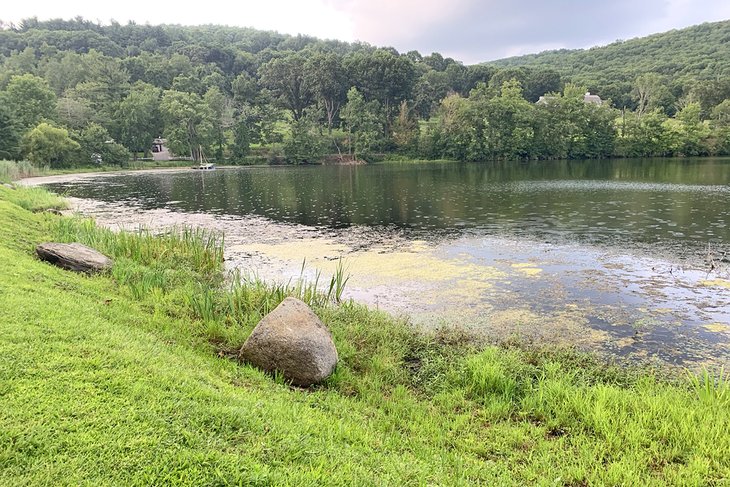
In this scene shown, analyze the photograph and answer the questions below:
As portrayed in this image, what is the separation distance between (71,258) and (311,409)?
9.55 m

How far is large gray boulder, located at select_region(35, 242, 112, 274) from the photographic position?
12.5 m

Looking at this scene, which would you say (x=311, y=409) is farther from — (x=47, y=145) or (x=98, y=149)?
(x=98, y=149)

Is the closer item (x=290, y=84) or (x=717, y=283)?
(x=717, y=283)

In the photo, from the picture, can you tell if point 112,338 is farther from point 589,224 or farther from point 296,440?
point 589,224

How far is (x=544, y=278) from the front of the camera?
647 inches

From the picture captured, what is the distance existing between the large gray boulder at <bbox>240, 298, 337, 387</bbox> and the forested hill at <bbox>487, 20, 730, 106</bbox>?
5101 inches

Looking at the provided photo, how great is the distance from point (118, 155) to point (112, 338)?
3402 inches

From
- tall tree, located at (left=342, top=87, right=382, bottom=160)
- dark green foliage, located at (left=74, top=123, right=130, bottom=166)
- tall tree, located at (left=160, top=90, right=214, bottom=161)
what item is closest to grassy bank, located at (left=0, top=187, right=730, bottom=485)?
dark green foliage, located at (left=74, top=123, right=130, bottom=166)

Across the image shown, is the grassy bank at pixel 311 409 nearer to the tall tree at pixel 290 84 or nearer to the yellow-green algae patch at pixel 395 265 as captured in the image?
the yellow-green algae patch at pixel 395 265

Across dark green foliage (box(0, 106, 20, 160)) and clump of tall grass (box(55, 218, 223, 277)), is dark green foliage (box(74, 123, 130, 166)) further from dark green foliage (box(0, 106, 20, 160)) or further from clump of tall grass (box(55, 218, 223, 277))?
clump of tall grass (box(55, 218, 223, 277))

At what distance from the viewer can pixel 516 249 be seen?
21.1 metres

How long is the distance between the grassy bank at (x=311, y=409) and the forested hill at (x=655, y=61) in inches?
5035

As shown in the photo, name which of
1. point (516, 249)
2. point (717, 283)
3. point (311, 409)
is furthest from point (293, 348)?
point (516, 249)

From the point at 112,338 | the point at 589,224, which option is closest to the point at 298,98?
the point at 589,224
